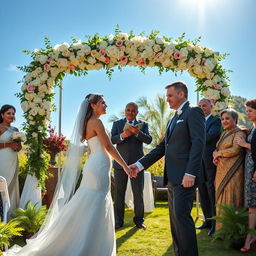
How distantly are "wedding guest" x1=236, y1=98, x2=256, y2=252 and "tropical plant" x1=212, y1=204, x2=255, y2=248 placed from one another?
0.09 metres

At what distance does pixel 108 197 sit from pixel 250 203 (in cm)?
199

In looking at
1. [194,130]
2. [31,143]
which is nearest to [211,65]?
[194,130]

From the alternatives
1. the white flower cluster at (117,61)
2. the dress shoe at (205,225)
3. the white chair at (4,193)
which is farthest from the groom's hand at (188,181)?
the white flower cluster at (117,61)

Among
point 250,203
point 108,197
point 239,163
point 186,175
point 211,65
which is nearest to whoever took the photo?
point 186,175

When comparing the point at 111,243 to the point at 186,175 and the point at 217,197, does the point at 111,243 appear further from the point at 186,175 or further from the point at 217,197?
the point at 217,197

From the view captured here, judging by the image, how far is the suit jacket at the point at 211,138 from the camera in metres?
5.77

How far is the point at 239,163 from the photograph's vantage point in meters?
5.11

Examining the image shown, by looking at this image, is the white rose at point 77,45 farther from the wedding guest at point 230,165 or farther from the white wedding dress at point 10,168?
the wedding guest at point 230,165

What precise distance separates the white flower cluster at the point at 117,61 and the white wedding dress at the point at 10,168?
75 centimetres

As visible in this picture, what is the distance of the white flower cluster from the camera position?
6.55 m

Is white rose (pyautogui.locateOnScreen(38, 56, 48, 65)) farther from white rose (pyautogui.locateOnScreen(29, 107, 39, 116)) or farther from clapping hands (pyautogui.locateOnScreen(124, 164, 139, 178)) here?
clapping hands (pyautogui.locateOnScreen(124, 164, 139, 178))

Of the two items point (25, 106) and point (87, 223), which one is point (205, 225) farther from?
point (25, 106)

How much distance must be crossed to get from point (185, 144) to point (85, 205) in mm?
1427

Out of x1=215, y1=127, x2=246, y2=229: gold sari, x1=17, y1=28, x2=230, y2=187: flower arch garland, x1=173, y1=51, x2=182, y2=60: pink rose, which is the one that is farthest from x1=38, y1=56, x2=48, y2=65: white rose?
x1=215, y1=127, x2=246, y2=229: gold sari
